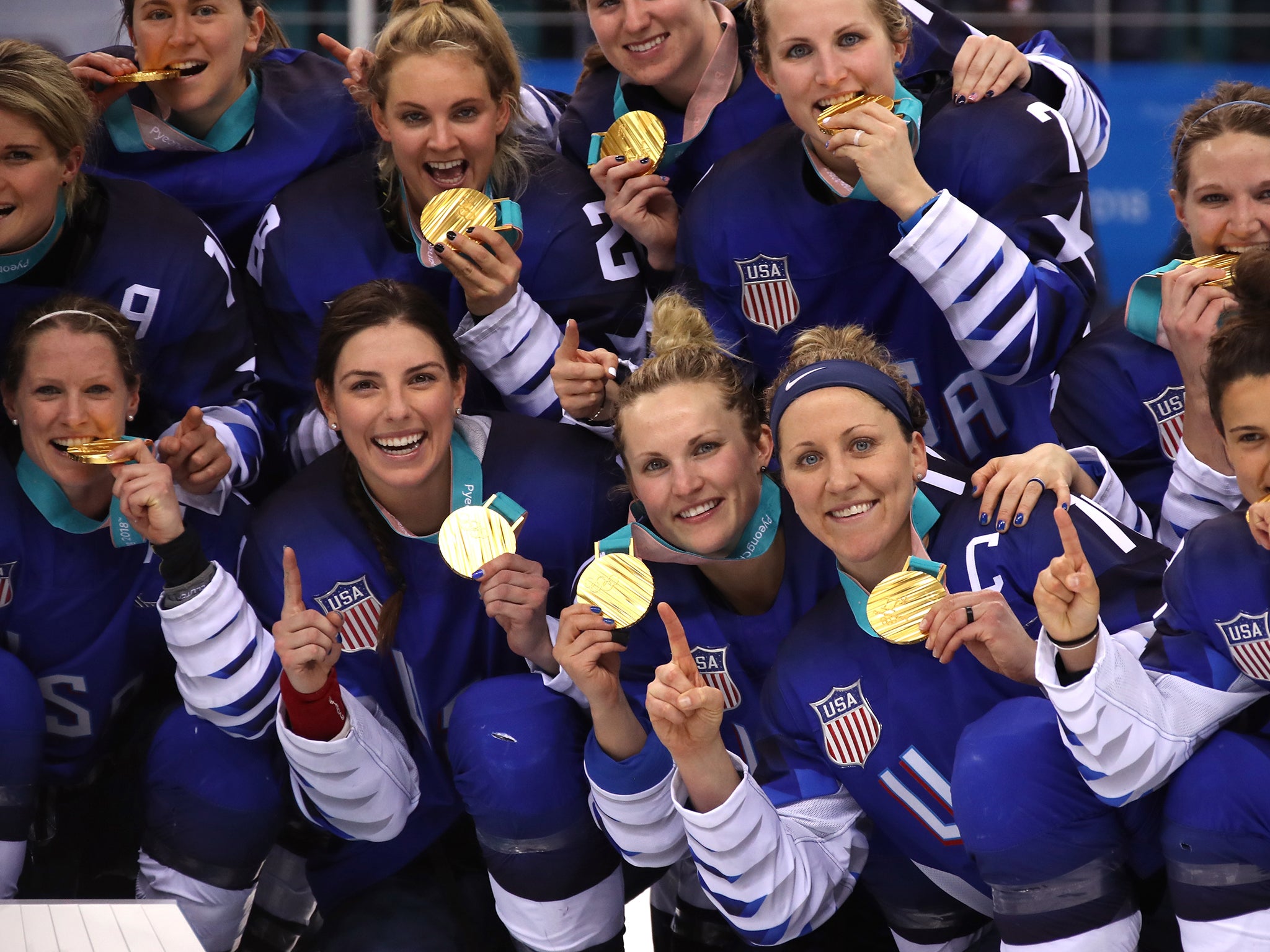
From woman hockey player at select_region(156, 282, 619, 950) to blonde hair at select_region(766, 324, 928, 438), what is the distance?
473 mm

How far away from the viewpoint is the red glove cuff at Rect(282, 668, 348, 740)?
8.51ft

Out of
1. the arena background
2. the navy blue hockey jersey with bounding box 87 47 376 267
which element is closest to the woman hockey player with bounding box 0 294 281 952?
the navy blue hockey jersey with bounding box 87 47 376 267

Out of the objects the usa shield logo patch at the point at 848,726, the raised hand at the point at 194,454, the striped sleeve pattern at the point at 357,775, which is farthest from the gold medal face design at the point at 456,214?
the usa shield logo patch at the point at 848,726

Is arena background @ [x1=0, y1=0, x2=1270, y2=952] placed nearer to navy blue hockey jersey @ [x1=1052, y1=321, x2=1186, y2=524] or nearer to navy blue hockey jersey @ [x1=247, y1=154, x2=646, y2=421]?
navy blue hockey jersey @ [x1=247, y1=154, x2=646, y2=421]

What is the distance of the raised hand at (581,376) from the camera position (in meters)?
2.80

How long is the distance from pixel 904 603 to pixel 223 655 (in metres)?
1.15

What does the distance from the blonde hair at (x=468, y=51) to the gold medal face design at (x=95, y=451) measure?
0.81m

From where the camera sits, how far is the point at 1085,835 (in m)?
2.24

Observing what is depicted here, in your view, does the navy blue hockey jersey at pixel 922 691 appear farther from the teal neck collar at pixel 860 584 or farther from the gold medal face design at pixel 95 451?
the gold medal face design at pixel 95 451

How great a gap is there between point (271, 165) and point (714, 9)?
1011 millimetres

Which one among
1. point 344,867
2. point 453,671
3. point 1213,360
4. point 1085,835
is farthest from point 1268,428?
point 344,867

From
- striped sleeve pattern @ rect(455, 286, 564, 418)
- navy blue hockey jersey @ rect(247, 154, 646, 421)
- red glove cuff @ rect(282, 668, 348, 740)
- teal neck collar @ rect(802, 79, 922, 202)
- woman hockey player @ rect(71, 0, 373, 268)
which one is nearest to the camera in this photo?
red glove cuff @ rect(282, 668, 348, 740)

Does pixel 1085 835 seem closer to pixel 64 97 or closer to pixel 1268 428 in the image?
pixel 1268 428

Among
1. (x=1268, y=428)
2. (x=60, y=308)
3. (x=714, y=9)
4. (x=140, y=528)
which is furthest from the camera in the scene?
(x=714, y=9)
